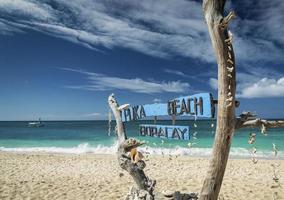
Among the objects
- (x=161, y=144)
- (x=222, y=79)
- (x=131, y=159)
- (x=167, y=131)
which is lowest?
(x=161, y=144)

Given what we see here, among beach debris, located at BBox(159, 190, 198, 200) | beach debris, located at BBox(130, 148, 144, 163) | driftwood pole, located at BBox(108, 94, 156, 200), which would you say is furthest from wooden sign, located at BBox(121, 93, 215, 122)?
beach debris, located at BBox(159, 190, 198, 200)

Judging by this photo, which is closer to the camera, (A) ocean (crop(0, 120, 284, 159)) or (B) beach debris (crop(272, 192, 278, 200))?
(B) beach debris (crop(272, 192, 278, 200))

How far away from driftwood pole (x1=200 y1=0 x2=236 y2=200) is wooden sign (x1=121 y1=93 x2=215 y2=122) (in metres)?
0.15

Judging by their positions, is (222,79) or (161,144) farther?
(161,144)

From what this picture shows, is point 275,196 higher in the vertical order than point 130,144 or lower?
lower

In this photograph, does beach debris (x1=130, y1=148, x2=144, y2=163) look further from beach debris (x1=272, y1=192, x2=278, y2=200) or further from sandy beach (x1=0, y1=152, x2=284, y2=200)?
beach debris (x1=272, y1=192, x2=278, y2=200)

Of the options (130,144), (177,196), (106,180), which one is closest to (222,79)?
(130,144)

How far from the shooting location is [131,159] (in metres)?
5.20

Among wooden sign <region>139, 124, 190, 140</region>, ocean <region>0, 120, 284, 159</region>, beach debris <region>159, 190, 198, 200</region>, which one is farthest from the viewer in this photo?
ocean <region>0, 120, 284, 159</region>

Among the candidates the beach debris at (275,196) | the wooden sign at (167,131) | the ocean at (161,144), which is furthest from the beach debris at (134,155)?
the beach debris at (275,196)

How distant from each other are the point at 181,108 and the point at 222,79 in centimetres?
64

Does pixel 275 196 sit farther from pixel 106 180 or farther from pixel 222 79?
pixel 222 79

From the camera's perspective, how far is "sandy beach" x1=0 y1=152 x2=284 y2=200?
10211 mm

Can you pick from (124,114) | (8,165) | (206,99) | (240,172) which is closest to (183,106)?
(206,99)
